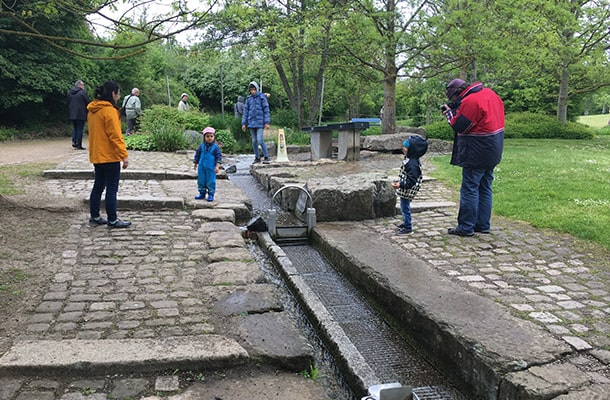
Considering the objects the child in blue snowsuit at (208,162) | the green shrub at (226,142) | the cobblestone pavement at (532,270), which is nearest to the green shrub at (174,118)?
the green shrub at (226,142)

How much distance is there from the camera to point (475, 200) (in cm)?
547

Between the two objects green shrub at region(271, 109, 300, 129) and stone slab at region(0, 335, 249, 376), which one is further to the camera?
green shrub at region(271, 109, 300, 129)

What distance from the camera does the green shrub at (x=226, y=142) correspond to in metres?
15.3

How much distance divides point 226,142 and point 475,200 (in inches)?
436

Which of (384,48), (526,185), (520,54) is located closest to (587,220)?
(526,185)

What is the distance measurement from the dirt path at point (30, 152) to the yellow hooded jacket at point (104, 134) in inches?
246

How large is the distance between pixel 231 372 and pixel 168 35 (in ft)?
11.2

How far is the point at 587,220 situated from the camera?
5711 mm

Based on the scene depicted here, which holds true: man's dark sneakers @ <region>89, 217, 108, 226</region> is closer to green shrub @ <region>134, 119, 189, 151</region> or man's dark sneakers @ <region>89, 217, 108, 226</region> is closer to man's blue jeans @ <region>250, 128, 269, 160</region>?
man's blue jeans @ <region>250, 128, 269, 160</region>

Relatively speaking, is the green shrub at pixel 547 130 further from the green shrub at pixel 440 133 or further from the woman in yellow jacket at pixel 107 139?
the woman in yellow jacket at pixel 107 139

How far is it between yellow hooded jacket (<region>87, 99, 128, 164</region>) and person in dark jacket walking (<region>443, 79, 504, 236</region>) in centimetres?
385

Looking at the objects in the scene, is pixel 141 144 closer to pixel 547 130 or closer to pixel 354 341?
pixel 354 341

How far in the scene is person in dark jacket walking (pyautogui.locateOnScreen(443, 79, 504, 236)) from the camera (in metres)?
5.22

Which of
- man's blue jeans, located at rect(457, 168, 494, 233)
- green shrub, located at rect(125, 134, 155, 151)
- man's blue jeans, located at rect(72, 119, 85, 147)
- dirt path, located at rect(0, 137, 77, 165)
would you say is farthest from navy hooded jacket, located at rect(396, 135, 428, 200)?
man's blue jeans, located at rect(72, 119, 85, 147)
